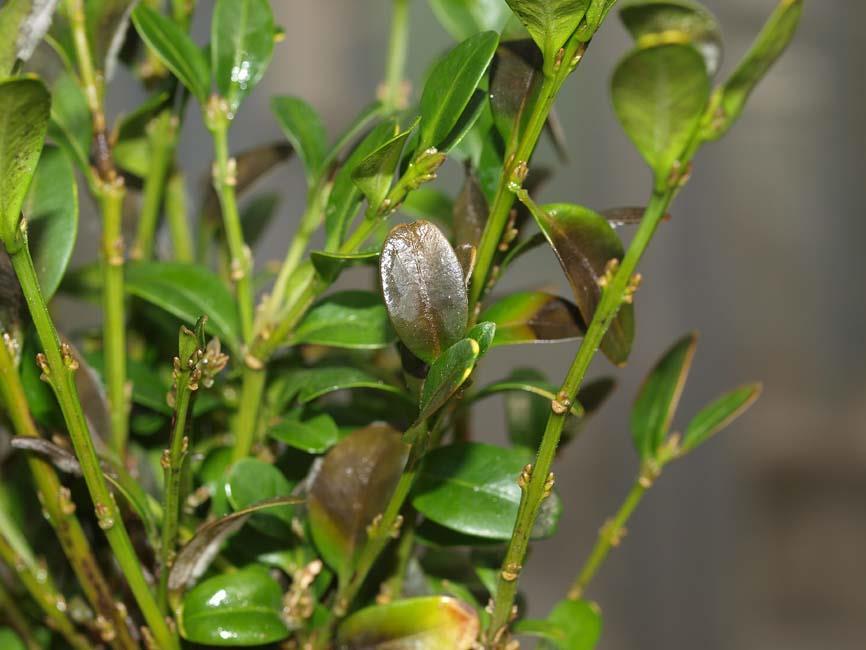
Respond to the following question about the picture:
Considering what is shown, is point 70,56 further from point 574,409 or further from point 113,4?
point 574,409

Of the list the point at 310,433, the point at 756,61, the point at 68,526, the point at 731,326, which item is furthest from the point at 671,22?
the point at 731,326

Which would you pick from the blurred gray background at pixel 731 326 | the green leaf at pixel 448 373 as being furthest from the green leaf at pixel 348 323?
the blurred gray background at pixel 731 326

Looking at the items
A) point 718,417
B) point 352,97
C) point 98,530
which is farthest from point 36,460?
point 352,97

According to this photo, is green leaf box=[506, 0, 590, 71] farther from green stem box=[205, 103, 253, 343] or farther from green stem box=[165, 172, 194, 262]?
green stem box=[165, 172, 194, 262]

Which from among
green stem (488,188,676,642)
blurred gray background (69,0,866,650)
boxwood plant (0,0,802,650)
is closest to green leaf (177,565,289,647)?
boxwood plant (0,0,802,650)

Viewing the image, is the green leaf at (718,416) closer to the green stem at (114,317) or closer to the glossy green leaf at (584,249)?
the glossy green leaf at (584,249)
